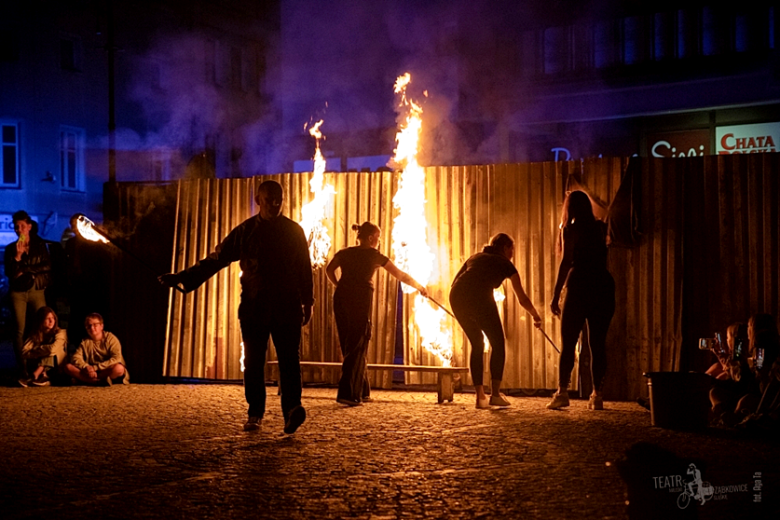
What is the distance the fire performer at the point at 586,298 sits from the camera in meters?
9.52

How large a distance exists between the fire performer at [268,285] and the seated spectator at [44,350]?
485 centimetres

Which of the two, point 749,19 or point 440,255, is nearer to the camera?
point 440,255

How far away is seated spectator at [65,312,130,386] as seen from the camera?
11859mm

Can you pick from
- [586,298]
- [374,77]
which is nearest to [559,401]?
[586,298]

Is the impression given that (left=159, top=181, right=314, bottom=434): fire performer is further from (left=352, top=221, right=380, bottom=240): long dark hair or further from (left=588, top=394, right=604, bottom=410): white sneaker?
(left=588, top=394, right=604, bottom=410): white sneaker

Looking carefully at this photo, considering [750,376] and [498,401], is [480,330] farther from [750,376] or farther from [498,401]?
[750,376]

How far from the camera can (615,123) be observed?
21.0 metres

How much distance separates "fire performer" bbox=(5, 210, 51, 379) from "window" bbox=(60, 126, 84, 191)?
19.9 metres

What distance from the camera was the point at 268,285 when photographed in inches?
310

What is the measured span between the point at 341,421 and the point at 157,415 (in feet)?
6.36

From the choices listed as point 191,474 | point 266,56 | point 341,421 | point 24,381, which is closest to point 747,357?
point 341,421

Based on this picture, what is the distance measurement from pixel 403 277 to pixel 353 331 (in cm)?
84

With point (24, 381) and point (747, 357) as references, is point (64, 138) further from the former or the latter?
point (747, 357)

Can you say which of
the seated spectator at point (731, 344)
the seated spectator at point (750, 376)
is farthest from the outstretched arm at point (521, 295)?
the seated spectator at point (750, 376)
